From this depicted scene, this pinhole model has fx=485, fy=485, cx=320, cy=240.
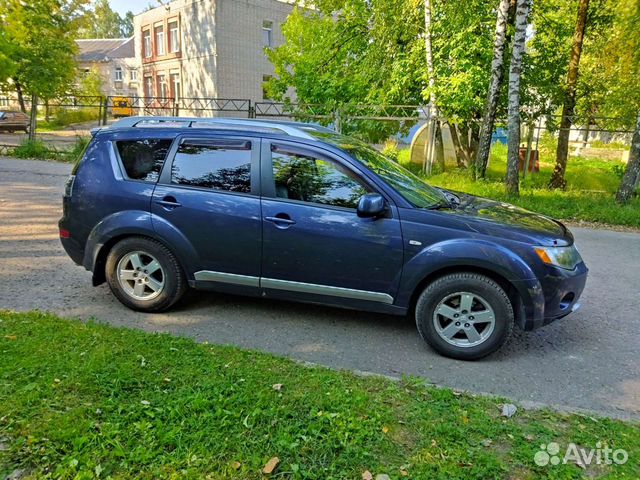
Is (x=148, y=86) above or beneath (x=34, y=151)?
above

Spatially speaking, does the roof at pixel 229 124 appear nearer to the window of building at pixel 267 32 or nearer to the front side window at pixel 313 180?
the front side window at pixel 313 180

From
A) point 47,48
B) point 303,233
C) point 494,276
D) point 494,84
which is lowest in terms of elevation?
point 494,276

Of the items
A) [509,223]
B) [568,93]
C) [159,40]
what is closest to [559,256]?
[509,223]

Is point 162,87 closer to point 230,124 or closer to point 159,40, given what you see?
point 159,40

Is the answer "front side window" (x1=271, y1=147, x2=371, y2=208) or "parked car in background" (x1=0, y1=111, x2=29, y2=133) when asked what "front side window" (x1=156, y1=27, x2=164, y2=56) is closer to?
"parked car in background" (x1=0, y1=111, x2=29, y2=133)

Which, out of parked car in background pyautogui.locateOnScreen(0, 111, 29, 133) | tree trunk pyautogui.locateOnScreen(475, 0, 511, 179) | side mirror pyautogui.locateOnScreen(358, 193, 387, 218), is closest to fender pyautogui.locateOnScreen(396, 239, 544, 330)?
side mirror pyautogui.locateOnScreen(358, 193, 387, 218)

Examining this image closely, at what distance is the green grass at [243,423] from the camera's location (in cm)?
255

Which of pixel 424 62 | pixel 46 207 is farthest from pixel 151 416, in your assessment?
pixel 424 62

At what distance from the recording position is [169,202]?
4.53 m

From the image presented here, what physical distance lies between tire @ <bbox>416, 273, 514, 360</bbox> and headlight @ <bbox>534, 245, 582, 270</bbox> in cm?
43

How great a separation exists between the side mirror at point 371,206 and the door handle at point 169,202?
1.71 meters

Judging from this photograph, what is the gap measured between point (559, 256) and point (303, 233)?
83.7 inches

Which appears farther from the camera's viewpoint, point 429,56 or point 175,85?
point 175,85

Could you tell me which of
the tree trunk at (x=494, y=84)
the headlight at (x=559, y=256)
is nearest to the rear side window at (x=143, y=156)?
the headlight at (x=559, y=256)
